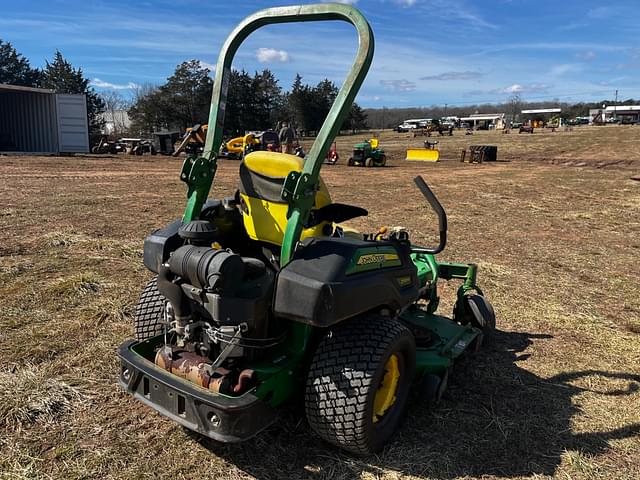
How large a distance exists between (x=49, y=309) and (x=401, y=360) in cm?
317

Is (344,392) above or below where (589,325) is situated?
above

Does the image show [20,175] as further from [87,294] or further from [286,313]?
[286,313]

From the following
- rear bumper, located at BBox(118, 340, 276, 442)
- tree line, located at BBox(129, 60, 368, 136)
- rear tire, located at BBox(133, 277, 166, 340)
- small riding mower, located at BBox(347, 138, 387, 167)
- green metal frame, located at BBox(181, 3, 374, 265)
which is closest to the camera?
rear bumper, located at BBox(118, 340, 276, 442)

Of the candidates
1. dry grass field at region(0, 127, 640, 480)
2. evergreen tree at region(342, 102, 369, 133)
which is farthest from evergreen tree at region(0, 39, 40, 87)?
dry grass field at region(0, 127, 640, 480)

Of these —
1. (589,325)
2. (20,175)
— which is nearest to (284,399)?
(589,325)

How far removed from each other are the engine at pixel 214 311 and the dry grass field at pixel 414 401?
48 centimetres

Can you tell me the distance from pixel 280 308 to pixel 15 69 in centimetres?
5943

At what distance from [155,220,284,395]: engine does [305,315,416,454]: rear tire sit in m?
0.31

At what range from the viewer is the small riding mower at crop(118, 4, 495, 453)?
7.92ft

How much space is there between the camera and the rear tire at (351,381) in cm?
255

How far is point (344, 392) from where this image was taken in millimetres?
2561

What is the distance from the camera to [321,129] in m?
2.55

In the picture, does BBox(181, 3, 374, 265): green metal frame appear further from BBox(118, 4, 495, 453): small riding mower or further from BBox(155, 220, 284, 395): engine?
BBox(155, 220, 284, 395): engine

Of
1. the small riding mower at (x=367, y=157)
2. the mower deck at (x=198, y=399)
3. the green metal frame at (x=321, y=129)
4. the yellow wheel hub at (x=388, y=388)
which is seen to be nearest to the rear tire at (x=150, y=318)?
the mower deck at (x=198, y=399)
